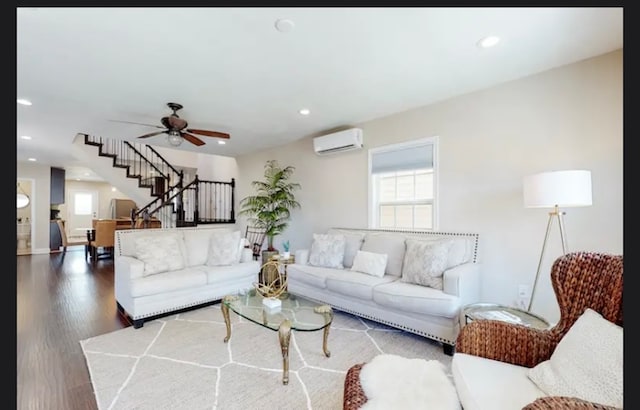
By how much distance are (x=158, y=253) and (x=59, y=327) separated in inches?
46.0

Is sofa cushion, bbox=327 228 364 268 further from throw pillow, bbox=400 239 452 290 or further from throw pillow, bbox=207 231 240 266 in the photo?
throw pillow, bbox=207 231 240 266

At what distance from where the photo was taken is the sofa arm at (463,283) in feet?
8.38

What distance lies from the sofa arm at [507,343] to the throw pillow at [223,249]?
10.5 ft

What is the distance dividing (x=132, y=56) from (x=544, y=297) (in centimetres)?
444

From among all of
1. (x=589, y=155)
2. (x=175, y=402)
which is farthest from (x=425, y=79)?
(x=175, y=402)

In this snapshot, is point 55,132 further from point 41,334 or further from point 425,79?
point 425,79

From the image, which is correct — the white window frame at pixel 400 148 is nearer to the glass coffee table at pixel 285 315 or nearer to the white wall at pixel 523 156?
the white wall at pixel 523 156

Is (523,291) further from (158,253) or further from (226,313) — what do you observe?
(158,253)

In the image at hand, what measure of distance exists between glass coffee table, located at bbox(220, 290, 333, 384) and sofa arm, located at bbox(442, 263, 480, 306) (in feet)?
3.64

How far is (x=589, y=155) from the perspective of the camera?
2.57 metres

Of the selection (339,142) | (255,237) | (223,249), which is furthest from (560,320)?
(255,237)

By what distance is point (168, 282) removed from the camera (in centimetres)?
328

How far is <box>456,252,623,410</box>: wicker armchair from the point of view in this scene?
1.31 meters

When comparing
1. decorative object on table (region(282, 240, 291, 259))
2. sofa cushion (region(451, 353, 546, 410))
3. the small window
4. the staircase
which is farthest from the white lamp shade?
the small window
